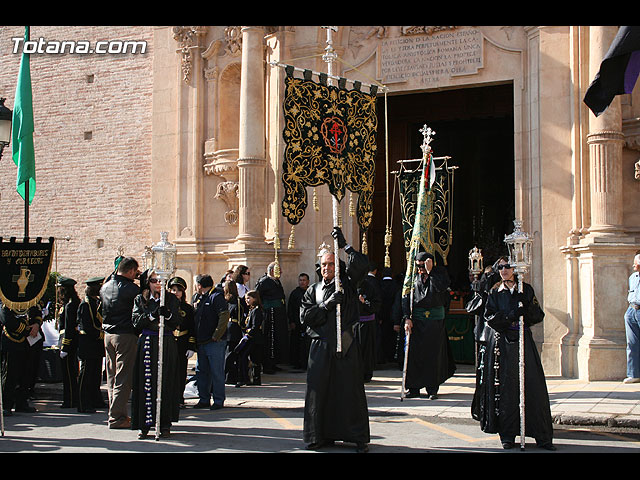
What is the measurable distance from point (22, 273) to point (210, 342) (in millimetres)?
2423

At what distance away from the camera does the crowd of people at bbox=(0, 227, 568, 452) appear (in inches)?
311

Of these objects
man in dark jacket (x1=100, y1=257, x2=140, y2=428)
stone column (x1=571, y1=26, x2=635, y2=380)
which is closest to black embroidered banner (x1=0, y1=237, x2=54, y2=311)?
man in dark jacket (x1=100, y1=257, x2=140, y2=428)

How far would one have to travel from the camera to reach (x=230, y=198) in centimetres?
1625

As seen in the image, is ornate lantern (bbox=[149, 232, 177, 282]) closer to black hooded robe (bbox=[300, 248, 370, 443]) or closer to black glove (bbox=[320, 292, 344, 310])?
black hooded robe (bbox=[300, 248, 370, 443])

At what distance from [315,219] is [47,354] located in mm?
5264

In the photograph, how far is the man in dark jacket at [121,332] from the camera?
9156 mm

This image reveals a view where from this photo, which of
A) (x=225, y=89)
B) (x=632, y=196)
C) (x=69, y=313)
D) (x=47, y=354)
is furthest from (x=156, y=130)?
(x=632, y=196)

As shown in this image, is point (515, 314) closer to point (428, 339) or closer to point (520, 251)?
point (520, 251)

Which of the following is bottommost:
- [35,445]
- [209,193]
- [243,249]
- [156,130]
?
[35,445]

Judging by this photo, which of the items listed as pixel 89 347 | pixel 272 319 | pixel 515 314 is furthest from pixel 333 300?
pixel 272 319

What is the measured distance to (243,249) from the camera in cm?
1505

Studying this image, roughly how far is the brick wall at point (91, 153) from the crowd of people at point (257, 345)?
5930 mm

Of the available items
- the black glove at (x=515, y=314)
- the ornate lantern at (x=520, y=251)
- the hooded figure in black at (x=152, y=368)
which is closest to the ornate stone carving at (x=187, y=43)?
the hooded figure in black at (x=152, y=368)

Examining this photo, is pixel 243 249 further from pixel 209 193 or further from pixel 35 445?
pixel 35 445
